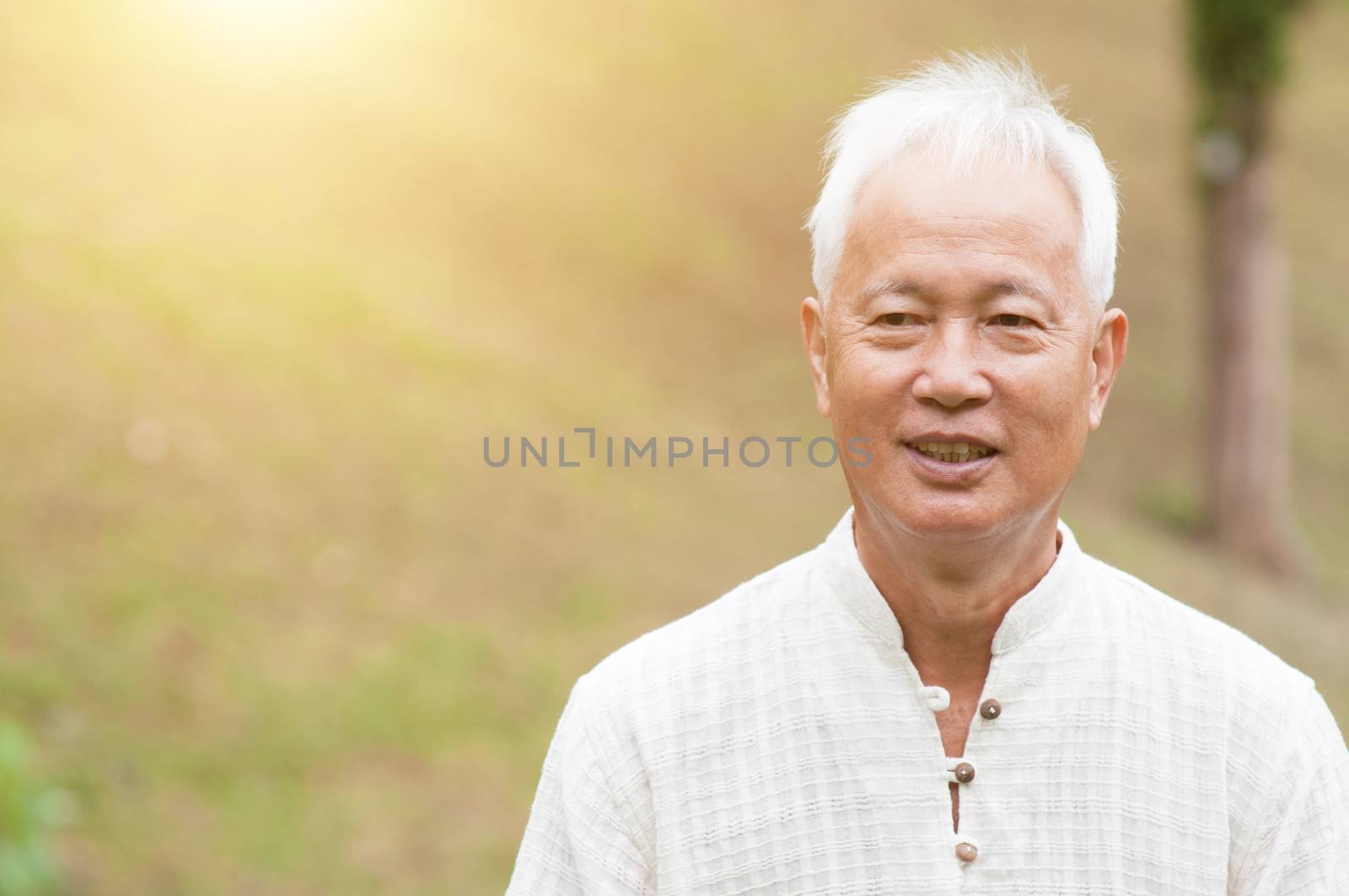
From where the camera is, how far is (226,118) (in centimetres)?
902

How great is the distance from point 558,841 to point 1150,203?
13182mm

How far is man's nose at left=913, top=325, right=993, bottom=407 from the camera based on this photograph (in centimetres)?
186

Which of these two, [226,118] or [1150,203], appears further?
[1150,203]

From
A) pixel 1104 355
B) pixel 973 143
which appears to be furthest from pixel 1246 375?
pixel 973 143

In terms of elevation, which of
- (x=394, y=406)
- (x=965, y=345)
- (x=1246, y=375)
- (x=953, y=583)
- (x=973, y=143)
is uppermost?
(x=1246, y=375)

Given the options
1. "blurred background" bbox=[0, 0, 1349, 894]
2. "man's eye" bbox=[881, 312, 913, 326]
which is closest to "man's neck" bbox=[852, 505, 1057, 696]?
"man's eye" bbox=[881, 312, 913, 326]

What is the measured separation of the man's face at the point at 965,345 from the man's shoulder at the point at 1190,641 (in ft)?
0.98

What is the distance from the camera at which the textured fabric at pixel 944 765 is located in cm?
194

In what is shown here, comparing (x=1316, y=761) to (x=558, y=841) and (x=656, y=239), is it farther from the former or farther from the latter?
(x=656, y=239)

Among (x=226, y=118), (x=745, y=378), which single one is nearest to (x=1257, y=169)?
(x=745, y=378)

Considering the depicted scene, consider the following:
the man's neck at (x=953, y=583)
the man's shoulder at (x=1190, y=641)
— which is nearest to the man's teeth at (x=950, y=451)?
the man's neck at (x=953, y=583)

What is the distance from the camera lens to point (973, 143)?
192 cm

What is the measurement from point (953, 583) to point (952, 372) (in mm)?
323

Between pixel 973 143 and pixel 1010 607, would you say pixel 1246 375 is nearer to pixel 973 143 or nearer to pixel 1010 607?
pixel 1010 607
